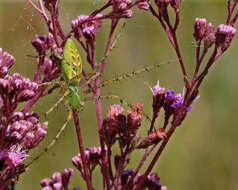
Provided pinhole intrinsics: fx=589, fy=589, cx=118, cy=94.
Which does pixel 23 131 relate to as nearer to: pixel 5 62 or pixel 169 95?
pixel 5 62

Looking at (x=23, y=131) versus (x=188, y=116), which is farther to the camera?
(x=188, y=116)

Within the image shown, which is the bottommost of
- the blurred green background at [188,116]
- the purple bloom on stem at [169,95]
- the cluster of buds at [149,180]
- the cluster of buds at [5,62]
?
the blurred green background at [188,116]

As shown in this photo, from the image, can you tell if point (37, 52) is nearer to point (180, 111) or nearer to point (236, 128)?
point (180, 111)

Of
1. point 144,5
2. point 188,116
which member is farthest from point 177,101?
point 188,116

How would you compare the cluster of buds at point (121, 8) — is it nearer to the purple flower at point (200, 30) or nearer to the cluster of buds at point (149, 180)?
the purple flower at point (200, 30)

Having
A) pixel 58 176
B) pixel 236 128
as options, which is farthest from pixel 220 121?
pixel 58 176

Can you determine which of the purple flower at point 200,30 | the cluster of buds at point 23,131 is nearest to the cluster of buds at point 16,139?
the cluster of buds at point 23,131
